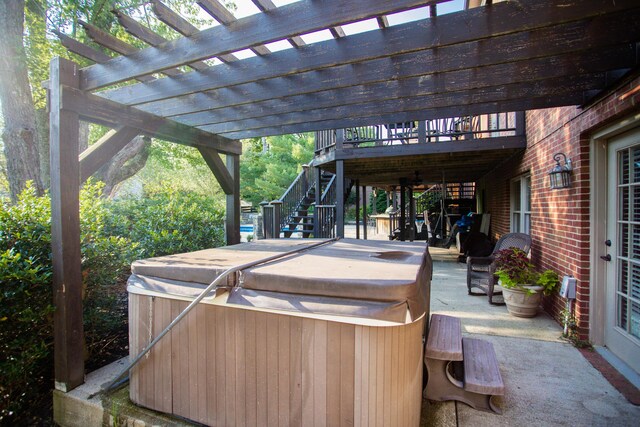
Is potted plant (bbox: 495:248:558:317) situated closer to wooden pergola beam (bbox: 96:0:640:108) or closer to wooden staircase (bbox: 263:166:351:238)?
wooden pergola beam (bbox: 96:0:640:108)

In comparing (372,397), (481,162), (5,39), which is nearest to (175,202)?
(372,397)

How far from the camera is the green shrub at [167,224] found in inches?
142

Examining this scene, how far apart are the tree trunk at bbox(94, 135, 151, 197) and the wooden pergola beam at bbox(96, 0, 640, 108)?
7298mm

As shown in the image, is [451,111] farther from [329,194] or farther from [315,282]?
[329,194]

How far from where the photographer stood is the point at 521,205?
206 inches

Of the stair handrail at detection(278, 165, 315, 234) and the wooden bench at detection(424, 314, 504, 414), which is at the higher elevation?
the stair handrail at detection(278, 165, 315, 234)

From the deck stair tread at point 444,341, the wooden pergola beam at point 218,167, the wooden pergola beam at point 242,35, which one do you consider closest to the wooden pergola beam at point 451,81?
the wooden pergola beam at point 218,167

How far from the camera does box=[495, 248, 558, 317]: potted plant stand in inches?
141

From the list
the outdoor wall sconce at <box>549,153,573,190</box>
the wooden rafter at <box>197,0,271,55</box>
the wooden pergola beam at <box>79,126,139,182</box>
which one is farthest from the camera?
the outdoor wall sconce at <box>549,153,573,190</box>

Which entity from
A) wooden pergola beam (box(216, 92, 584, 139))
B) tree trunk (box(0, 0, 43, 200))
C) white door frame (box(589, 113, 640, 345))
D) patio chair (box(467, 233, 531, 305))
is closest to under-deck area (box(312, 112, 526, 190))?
patio chair (box(467, 233, 531, 305))

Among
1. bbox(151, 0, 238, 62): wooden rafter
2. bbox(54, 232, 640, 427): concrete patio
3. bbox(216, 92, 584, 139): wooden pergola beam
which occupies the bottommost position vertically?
bbox(54, 232, 640, 427): concrete patio

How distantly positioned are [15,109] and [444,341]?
24.6ft

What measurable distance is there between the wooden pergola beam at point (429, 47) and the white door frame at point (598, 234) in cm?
132

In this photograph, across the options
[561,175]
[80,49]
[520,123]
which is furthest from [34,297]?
[520,123]
